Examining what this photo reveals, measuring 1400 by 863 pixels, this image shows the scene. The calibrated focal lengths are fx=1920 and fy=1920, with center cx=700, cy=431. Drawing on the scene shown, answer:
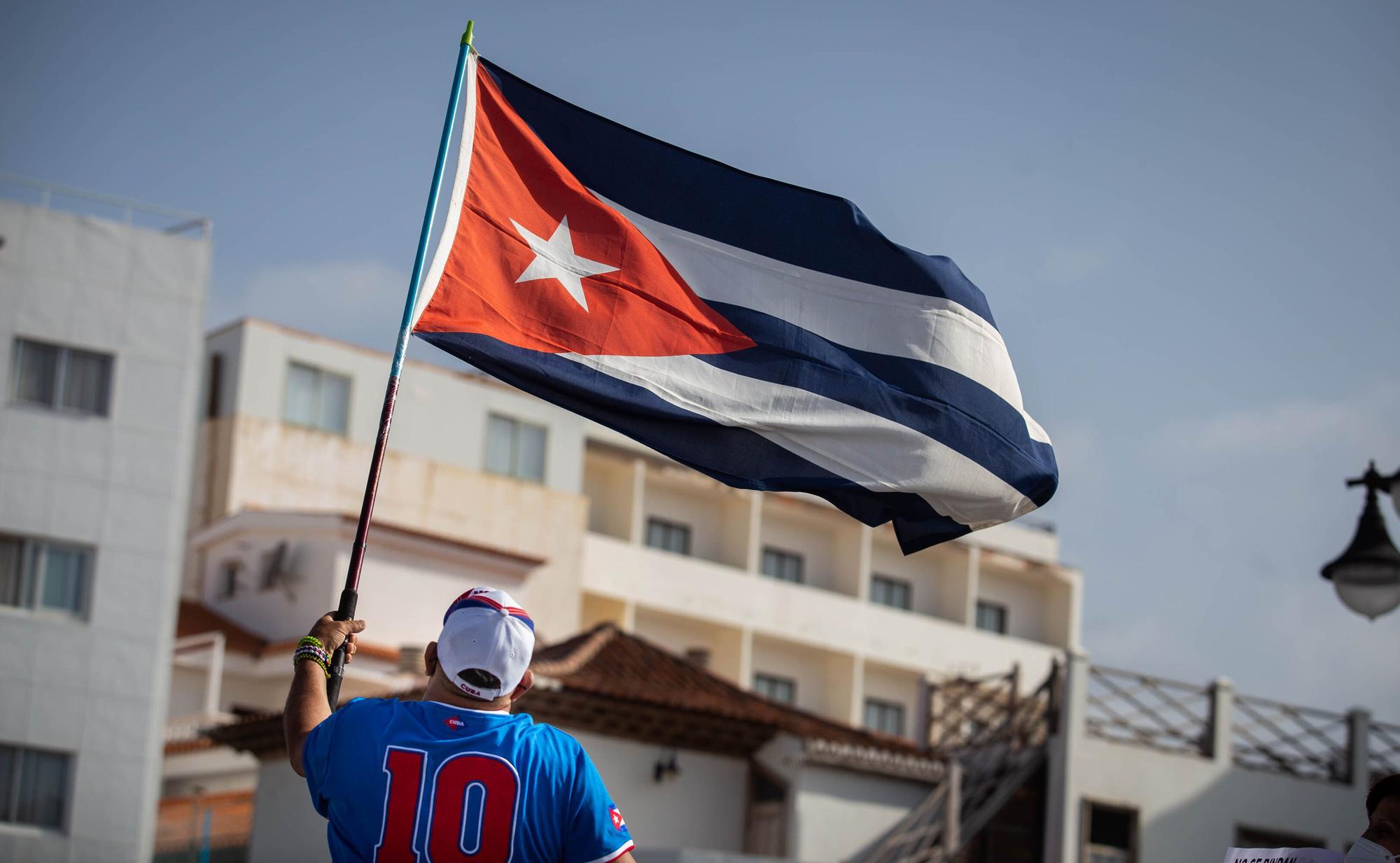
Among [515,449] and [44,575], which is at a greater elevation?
[515,449]

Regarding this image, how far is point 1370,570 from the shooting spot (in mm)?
12344

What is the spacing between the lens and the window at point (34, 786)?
99.6 feet

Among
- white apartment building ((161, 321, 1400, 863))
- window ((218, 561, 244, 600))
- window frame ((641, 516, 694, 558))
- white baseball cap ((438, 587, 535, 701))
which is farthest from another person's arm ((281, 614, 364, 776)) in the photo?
window frame ((641, 516, 694, 558))

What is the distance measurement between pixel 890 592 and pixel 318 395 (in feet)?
66.6

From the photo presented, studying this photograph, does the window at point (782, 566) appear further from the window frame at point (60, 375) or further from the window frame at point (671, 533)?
the window frame at point (60, 375)

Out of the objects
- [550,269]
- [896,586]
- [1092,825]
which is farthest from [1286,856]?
[896,586]

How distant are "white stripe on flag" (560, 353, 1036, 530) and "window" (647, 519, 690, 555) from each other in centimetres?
4496

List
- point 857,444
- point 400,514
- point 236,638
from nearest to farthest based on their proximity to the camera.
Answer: point 857,444
point 236,638
point 400,514

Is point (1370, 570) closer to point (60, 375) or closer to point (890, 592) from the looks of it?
point (60, 375)

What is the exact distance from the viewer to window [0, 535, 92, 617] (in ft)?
104

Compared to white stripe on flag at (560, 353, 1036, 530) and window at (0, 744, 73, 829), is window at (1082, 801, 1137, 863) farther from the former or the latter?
white stripe on flag at (560, 353, 1036, 530)

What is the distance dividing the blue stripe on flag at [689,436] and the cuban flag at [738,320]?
0.01 metres

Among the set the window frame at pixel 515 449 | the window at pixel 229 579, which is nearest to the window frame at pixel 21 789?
the window at pixel 229 579

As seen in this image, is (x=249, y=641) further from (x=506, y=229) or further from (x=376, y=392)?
(x=506, y=229)
